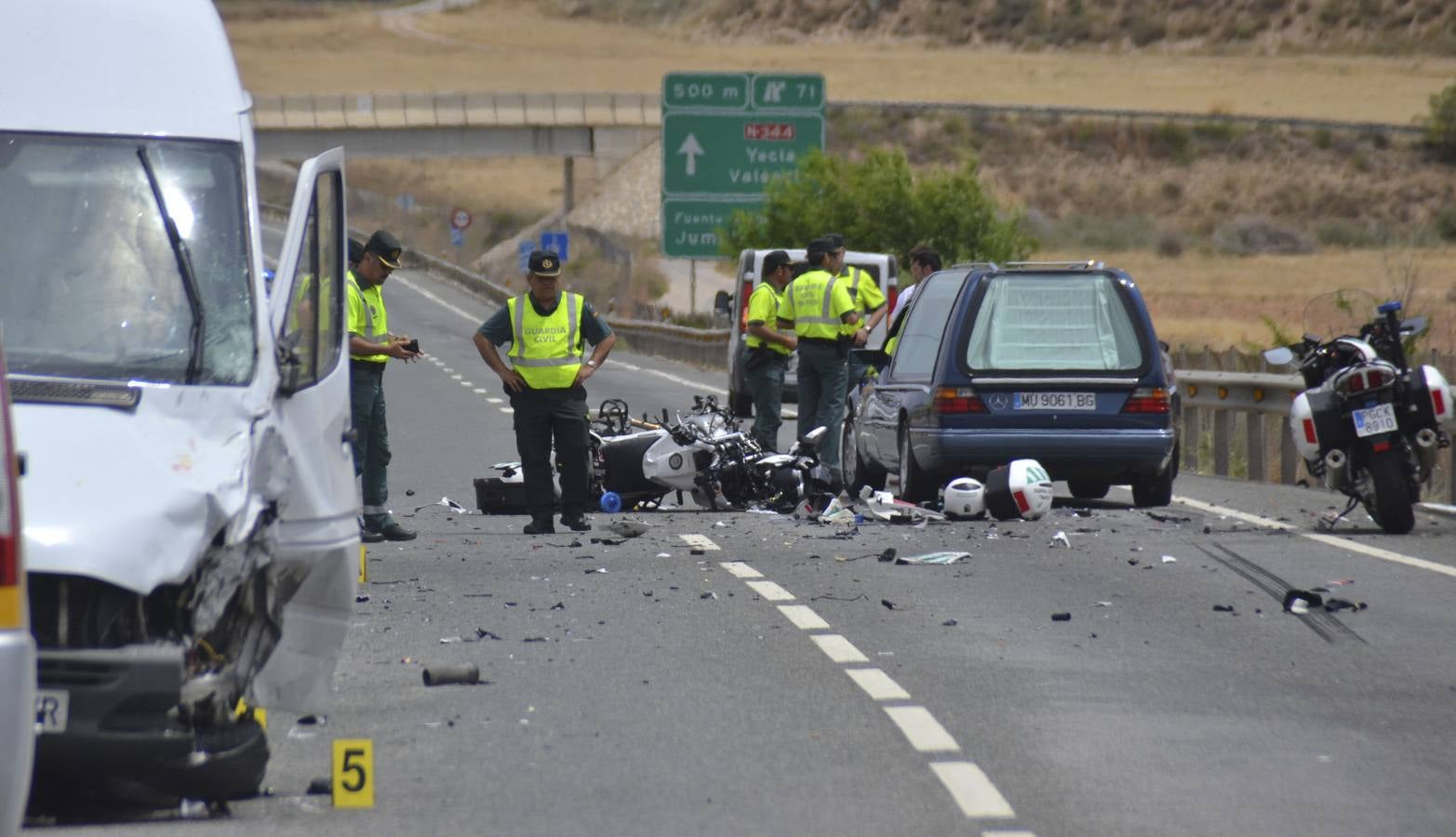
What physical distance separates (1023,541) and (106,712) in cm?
899

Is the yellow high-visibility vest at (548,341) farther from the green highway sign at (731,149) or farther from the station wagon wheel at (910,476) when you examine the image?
the green highway sign at (731,149)

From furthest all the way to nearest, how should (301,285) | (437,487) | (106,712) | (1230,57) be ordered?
(1230,57) → (437,487) → (301,285) → (106,712)

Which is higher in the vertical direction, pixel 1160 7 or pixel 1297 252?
pixel 1160 7

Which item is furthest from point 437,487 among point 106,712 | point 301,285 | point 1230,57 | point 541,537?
point 1230,57

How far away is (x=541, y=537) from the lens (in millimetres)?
14812

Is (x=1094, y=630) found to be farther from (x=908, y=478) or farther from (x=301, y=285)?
(x=908, y=478)

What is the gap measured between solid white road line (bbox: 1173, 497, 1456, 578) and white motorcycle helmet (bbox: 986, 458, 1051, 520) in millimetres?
1434

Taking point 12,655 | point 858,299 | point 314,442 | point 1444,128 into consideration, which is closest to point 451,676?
point 314,442

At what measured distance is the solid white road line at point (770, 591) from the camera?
11.7m

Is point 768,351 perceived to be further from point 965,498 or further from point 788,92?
point 788,92

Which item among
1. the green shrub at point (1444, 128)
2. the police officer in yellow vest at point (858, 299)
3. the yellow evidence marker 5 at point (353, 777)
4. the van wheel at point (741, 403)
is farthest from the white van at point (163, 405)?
the green shrub at point (1444, 128)

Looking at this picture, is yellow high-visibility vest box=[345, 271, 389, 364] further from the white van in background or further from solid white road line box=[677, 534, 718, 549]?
the white van in background

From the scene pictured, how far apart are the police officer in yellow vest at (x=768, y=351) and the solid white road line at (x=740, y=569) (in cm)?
570

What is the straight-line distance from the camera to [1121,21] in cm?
17112
